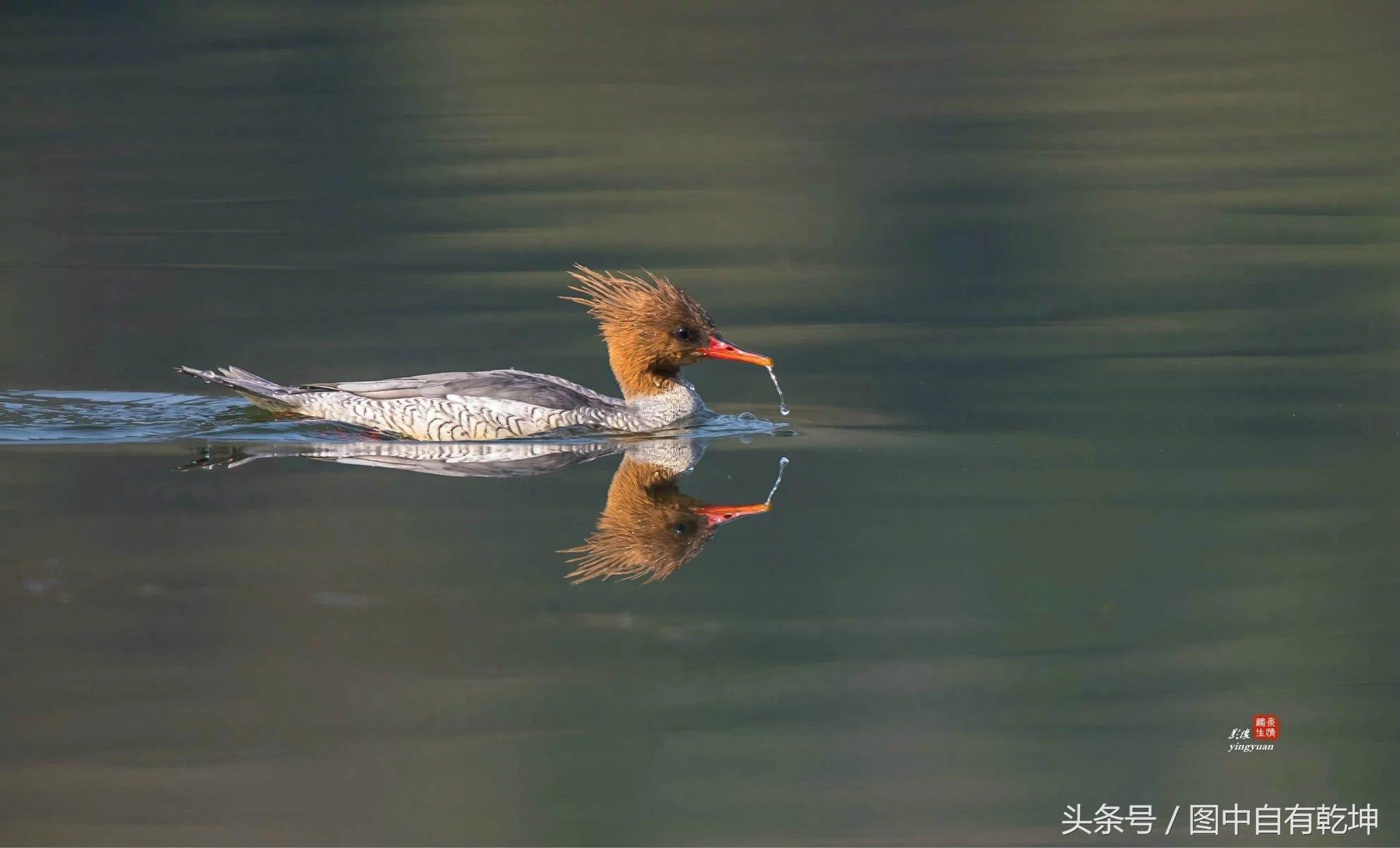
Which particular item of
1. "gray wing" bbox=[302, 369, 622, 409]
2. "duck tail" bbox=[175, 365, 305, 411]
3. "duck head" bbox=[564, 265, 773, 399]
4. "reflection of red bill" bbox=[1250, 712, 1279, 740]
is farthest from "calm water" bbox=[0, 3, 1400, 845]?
"duck head" bbox=[564, 265, 773, 399]

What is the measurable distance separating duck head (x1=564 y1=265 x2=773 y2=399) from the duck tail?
5.40 feet

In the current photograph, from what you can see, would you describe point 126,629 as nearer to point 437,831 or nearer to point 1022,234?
point 437,831

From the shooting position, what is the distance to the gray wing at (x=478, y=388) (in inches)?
383

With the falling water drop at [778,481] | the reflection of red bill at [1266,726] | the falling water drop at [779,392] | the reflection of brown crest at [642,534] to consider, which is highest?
the falling water drop at [779,392]

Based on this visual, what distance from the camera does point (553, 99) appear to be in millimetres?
22656

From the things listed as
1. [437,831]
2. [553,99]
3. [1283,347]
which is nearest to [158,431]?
[437,831]

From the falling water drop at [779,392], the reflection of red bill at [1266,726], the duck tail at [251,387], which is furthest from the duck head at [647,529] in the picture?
the reflection of red bill at [1266,726]

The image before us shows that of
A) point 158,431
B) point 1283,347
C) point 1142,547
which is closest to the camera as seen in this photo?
point 1142,547

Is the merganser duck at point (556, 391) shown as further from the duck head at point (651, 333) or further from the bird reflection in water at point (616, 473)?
the bird reflection in water at point (616, 473)

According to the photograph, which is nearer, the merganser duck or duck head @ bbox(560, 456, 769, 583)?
duck head @ bbox(560, 456, 769, 583)

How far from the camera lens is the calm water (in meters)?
6.02

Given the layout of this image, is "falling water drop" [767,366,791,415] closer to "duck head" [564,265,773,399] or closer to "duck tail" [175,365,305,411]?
"duck head" [564,265,773,399]

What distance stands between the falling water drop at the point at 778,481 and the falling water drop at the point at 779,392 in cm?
103

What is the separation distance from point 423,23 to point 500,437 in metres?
18.1
